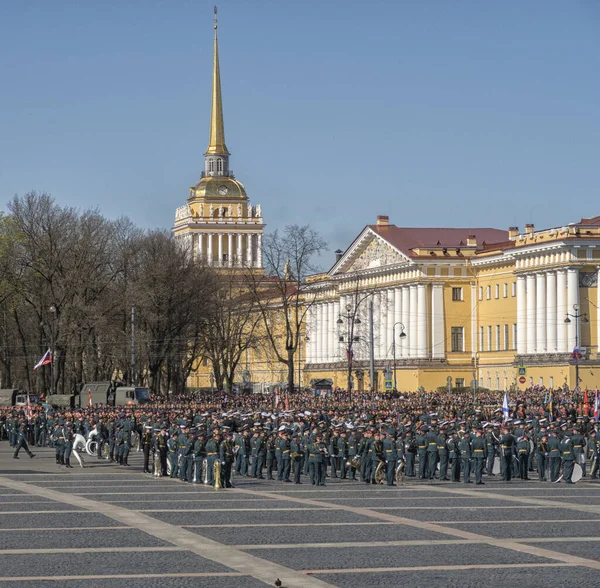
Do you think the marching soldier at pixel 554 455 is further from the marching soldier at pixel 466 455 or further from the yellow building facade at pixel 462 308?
the yellow building facade at pixel 462 308

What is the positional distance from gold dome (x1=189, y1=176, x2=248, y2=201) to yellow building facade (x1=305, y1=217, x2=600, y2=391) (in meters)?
51.5

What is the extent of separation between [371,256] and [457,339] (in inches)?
547

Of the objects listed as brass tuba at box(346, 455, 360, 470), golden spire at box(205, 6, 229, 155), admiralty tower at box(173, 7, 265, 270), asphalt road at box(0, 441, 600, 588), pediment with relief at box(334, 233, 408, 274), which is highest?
golden spire at box(205, 6, 229, 155)

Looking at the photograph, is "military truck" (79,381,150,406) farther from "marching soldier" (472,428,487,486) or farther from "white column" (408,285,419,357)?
"white column" (408,285,419,357)

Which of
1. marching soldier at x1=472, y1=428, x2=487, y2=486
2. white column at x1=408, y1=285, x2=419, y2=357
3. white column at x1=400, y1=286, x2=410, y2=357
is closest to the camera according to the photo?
marching soldier at x1=472, y1=428, x2=487, y2=486

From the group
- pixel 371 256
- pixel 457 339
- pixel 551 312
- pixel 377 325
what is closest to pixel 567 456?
pixel 551 312

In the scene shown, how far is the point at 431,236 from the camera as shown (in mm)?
117188

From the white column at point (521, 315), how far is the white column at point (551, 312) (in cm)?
348

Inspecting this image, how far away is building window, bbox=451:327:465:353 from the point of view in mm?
105688

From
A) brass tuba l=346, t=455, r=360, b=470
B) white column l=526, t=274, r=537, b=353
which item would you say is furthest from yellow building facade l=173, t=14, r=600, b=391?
brass tuba l=346, t=455, r=360, b=470

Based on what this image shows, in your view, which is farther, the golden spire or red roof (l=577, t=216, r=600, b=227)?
the golden spire

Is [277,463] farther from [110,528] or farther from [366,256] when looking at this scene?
[366,256]

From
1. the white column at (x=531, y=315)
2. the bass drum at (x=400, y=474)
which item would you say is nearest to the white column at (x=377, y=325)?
the white column at (x=531, y=315)

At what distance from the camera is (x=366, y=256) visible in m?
118
